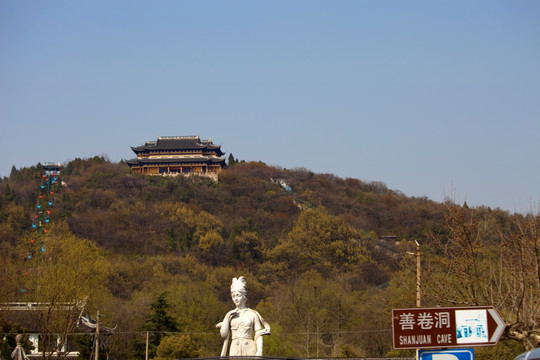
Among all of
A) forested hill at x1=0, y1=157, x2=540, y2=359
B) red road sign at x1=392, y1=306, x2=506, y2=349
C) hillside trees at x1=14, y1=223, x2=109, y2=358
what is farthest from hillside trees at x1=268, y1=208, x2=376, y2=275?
red road sign at x1=392, y1=306, x2=506, y2=349

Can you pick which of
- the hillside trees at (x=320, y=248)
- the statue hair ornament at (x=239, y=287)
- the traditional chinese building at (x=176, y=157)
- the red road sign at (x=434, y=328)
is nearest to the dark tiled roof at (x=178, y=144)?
the traditional chinese building at (x=176, y=157)

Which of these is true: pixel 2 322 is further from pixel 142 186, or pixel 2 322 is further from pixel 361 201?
pixel 361 201

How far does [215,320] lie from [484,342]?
41924 millimetres

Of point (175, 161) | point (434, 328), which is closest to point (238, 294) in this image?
point (434, 328)

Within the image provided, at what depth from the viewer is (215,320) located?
159ft

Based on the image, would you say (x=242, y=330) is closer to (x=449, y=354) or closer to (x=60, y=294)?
(x=449, y=354)

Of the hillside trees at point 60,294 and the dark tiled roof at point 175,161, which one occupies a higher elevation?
the dark tiled roof at point 175,161

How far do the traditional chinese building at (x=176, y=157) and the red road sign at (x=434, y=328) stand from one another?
321 ft

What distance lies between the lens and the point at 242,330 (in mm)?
14602

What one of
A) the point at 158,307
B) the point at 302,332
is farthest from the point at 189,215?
the point at 158,307

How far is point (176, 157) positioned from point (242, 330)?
305ft

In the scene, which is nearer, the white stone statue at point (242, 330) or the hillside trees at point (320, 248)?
the white stone statue at point (242, 330)

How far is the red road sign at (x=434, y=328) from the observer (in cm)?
730

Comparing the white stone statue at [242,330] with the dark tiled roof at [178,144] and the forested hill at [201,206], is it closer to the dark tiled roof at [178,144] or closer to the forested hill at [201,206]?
the forested hill at [201,206]
